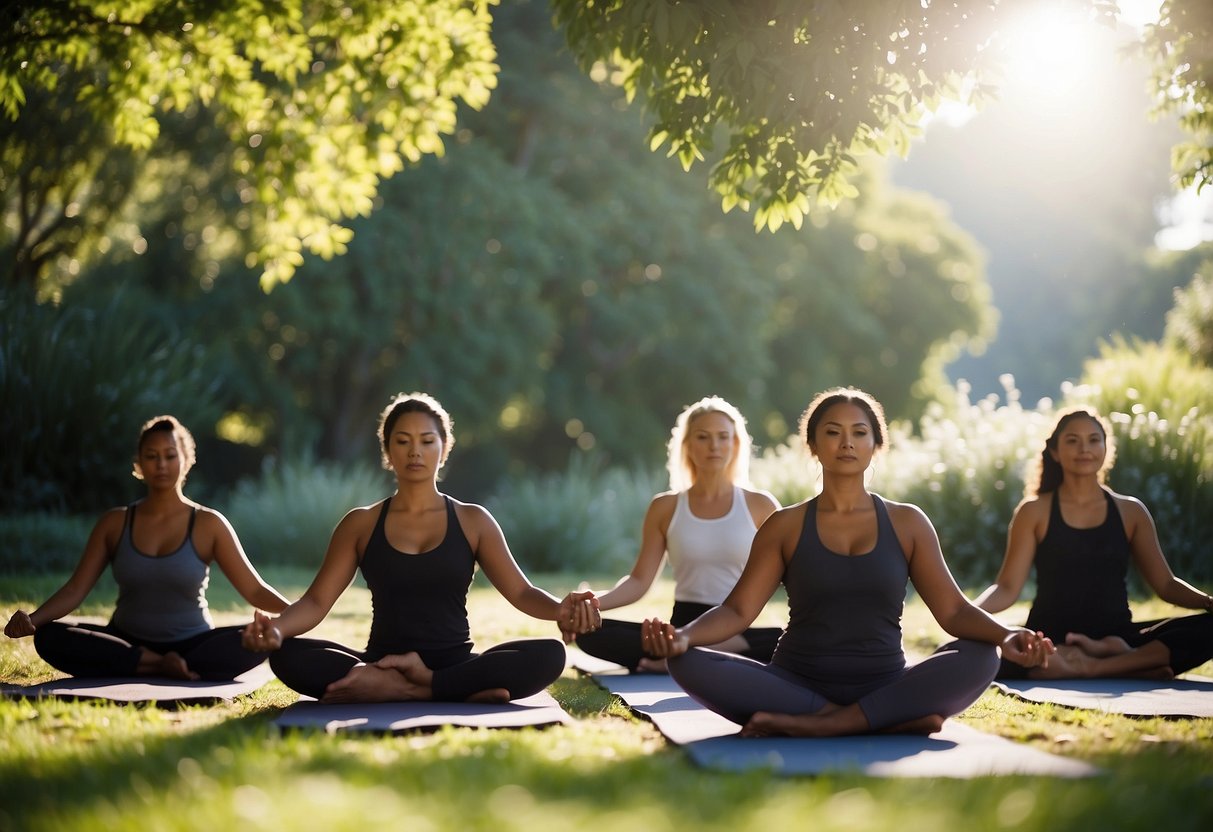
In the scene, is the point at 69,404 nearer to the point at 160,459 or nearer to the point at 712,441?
the point at 160,459

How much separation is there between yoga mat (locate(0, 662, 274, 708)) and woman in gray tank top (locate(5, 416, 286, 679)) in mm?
112

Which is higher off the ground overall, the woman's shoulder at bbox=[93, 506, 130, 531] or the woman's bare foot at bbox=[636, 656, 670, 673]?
the woman's shoulder at bbox=[93, 506, 130, 531]

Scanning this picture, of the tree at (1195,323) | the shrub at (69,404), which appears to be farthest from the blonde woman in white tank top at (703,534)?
the tree at (1195,323)

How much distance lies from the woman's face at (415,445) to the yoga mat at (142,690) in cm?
131

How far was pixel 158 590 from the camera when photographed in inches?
256

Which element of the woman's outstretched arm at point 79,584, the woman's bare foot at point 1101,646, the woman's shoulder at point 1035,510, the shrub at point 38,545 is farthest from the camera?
the shrub at point 38,545

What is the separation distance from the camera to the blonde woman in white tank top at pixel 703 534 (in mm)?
7152

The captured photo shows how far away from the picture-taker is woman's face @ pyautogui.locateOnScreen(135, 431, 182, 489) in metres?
6.57

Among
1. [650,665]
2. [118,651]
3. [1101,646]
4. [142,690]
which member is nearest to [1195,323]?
[1101,646]

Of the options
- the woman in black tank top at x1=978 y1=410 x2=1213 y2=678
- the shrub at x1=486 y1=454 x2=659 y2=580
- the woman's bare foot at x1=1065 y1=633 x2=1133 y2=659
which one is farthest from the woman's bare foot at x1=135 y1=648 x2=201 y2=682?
the shrub at x1=486 y1=454 x2=659 y2=580

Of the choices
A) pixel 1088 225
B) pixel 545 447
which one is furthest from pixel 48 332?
pixel 1088 225

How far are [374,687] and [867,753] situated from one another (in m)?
2.15

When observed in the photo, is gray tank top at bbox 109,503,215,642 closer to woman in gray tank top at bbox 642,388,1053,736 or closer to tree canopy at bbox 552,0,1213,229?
woman in gray tank top at bbox 642,388,1053,736

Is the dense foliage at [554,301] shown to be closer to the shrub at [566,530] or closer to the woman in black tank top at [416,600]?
the shrub at [566,530]
